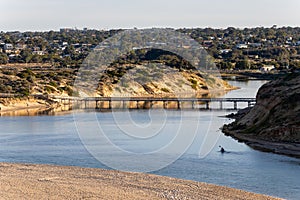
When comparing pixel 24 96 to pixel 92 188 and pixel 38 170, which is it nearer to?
pixel 38 170

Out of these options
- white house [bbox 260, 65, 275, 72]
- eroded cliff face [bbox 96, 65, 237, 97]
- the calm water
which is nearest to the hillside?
the calm water

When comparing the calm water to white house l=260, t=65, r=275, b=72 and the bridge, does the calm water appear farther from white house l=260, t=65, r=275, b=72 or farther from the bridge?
white house l=260, t=65, r=275, b=72

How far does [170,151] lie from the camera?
4562 centimetres

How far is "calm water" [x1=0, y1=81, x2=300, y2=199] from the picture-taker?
3538 cm

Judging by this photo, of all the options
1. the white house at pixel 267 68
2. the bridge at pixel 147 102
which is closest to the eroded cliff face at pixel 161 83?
the bridge at pixel 147 102

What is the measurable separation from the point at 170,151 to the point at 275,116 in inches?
503

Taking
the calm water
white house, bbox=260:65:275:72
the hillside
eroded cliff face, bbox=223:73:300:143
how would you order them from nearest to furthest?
the calm water → the hillside → eroded cliff face, bbox=223:73:300:143 → white house, bbox=260:65:275:72

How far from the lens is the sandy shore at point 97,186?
98.6 ft

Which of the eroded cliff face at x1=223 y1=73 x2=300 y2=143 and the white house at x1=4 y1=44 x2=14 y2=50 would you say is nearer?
the eroded cliff face at x1=223 y1=73 x2=300 y2=143

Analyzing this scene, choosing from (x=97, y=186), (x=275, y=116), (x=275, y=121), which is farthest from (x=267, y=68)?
(x=97, y=186)

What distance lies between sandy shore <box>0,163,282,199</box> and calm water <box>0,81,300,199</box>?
1.83 metres

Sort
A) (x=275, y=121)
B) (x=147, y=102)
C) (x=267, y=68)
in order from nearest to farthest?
(x=275, y=121)
(x=147, y=102)
(x=267, y=68)

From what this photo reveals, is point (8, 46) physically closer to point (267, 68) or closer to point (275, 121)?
point (267, 68)

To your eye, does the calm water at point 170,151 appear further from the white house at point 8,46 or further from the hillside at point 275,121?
the white house at point 8,46
